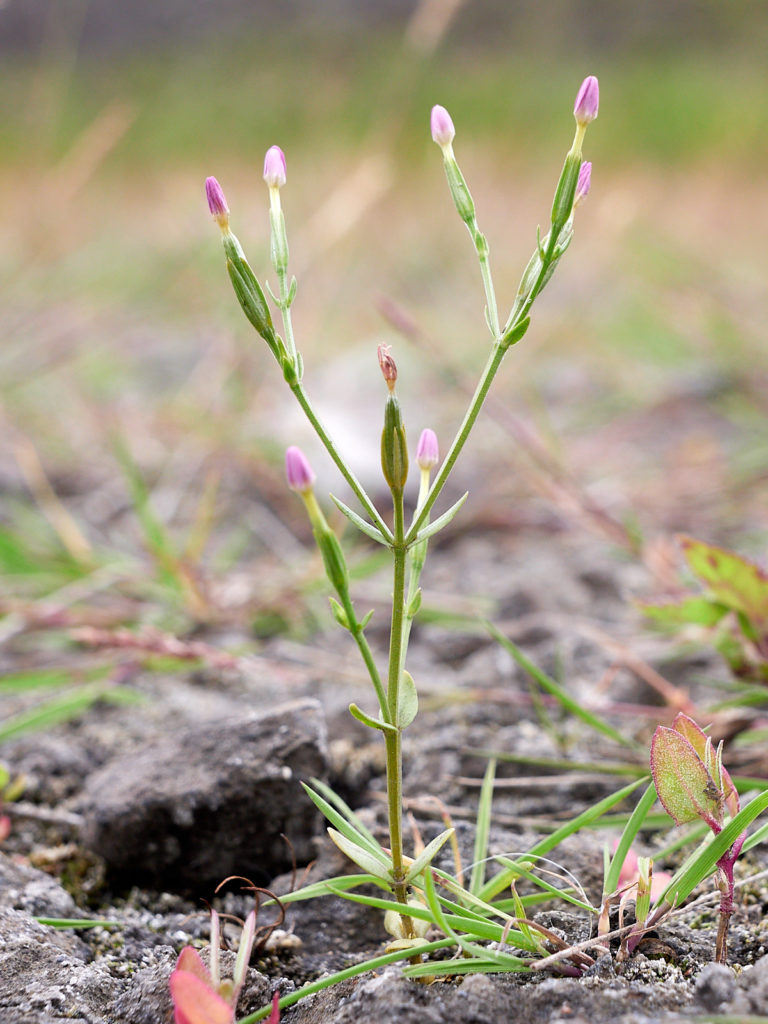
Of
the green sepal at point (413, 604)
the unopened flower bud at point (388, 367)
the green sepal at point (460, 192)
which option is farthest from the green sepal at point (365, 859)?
the green sepal at point (460, 192)

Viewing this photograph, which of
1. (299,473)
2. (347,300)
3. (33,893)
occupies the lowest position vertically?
(33,893)

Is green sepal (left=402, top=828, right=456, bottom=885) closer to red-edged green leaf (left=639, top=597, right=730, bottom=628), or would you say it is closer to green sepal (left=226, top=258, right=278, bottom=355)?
green sepal (left=226, top=258, right=278, bottom=355)

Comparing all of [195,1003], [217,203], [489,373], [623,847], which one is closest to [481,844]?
[623,847]

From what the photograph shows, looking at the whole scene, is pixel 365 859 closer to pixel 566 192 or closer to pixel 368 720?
pixel 368 720

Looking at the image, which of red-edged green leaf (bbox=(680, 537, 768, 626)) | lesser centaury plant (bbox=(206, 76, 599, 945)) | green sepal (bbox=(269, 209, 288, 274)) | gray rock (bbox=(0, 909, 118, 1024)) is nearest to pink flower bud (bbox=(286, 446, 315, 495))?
lesser centaury plant (bbox=(206, 76, 599, 945))

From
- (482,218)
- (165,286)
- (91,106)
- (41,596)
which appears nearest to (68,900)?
(41,596)

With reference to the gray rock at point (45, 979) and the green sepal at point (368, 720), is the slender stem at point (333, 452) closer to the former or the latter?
the green sepal at point (368, 720)

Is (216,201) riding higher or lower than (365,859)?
higher
